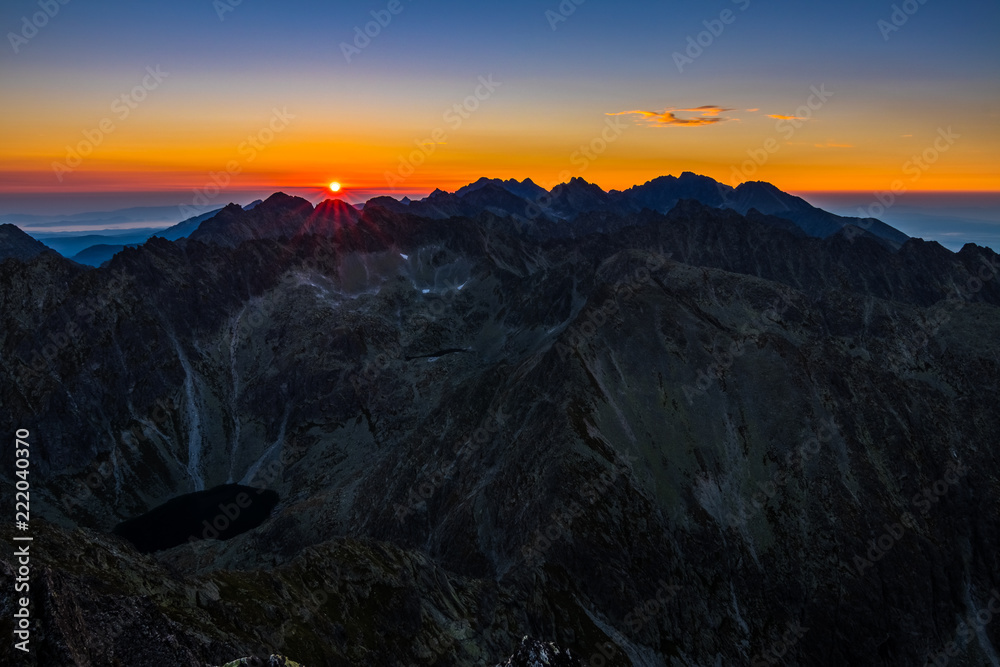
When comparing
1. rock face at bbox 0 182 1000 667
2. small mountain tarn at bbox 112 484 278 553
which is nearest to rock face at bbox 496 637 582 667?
rock face at bbox 0 182 1000 667

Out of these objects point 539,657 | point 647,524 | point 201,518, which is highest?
point 539,657

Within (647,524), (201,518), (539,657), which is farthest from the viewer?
(201,518)

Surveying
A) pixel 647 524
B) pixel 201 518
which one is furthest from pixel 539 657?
pixel 201 518

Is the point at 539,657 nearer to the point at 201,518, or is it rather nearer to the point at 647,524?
the point at 647,524

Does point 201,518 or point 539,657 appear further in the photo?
point 201,518

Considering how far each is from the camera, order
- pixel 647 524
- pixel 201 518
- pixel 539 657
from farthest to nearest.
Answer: pixel 201 518 < pixel 647 524 < pixel 539 657

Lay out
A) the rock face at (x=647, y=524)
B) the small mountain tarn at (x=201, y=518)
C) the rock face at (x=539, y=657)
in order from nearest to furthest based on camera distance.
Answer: the rock face at (x=539, y=657), the rock face at (x=647, y=524), the small mountain tarn at (x=201, y=518)

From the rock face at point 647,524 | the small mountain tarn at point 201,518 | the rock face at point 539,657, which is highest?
the rock face at point 539,657

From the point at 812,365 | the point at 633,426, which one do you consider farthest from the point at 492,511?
the point at 812,365

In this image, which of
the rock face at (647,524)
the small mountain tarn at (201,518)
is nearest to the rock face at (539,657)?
the rock face at (647,524)

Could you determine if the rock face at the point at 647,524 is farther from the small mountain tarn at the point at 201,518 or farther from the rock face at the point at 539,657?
the rock face at the point at 539,657

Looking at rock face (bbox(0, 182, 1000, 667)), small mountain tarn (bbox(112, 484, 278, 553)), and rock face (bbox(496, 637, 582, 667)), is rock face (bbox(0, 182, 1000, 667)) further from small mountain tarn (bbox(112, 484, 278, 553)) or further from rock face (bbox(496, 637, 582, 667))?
rock face (bbox(496, 637, 582, 667))
